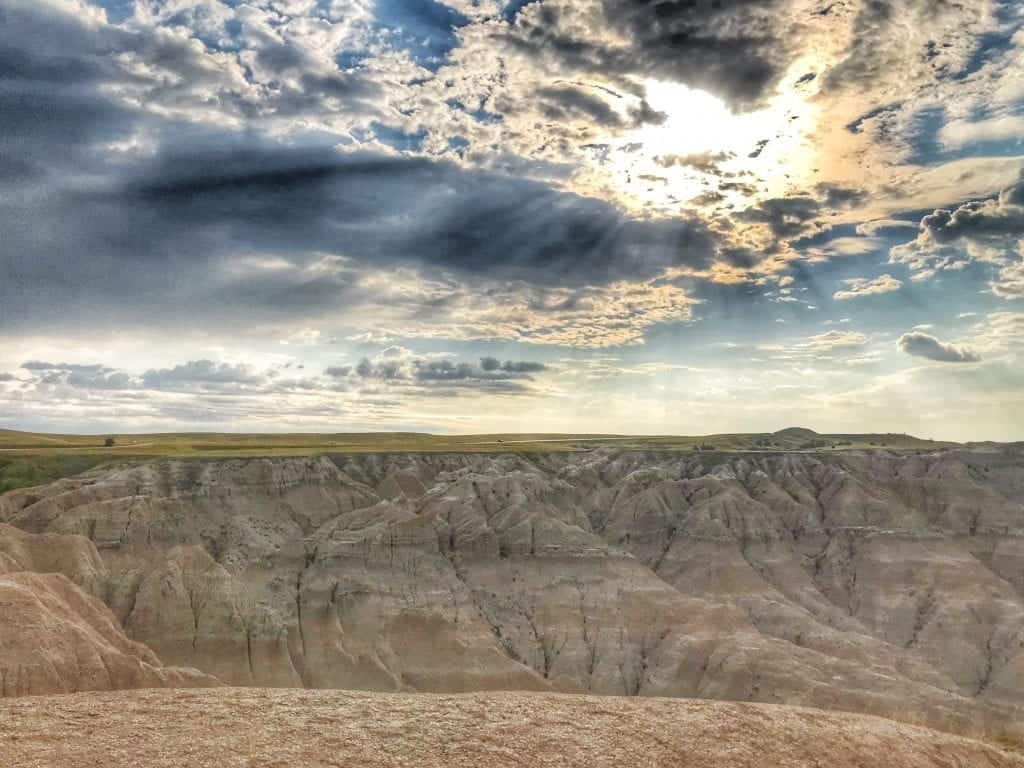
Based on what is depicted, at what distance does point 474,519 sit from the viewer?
76438 mm

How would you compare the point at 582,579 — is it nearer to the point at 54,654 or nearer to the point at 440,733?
the point at 54,654

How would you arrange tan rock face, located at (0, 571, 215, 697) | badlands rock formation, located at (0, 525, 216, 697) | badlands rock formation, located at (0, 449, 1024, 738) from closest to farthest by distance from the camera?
tan rock face, located at (0, 571, 215, 697), badlands rock formation, located at (0, 525, 216, 697), badlands rock formation, located at (0, 449, 1024, 738)

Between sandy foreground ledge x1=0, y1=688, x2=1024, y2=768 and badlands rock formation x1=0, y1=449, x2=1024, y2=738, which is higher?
Answer: sandy foreground ledge x1=0, y1=688, x2=1024, y2=768

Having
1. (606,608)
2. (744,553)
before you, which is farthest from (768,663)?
(744,553)

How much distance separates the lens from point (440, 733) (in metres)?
19.7

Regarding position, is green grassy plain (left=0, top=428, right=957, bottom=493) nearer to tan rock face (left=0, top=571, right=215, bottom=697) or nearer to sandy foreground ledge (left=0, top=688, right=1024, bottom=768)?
tan rock face (left=0, top=571, right=215, bottom=697)

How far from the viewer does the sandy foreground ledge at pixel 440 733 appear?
18188 mm

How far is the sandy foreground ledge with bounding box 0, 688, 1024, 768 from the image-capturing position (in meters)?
18.2

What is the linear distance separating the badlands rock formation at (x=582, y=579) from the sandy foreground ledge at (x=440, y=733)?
19.6 m

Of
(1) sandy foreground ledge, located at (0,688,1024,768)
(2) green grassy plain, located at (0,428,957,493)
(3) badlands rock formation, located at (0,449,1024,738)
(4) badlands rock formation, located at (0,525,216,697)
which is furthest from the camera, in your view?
(2) green grassy plain, located at (0,428,957,493)

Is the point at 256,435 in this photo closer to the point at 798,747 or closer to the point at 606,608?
the point at 606,608

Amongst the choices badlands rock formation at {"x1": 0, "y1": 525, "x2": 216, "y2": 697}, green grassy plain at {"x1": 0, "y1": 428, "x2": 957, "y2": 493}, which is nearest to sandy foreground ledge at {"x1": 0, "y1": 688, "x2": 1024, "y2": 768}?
badlands rock formation at {"x1": 0, "y1": 525, "x2": 216, "y2": 697}

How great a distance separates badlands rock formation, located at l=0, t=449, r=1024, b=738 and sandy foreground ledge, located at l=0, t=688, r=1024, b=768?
19554 mm

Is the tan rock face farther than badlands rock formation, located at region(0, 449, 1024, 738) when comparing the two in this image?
No
